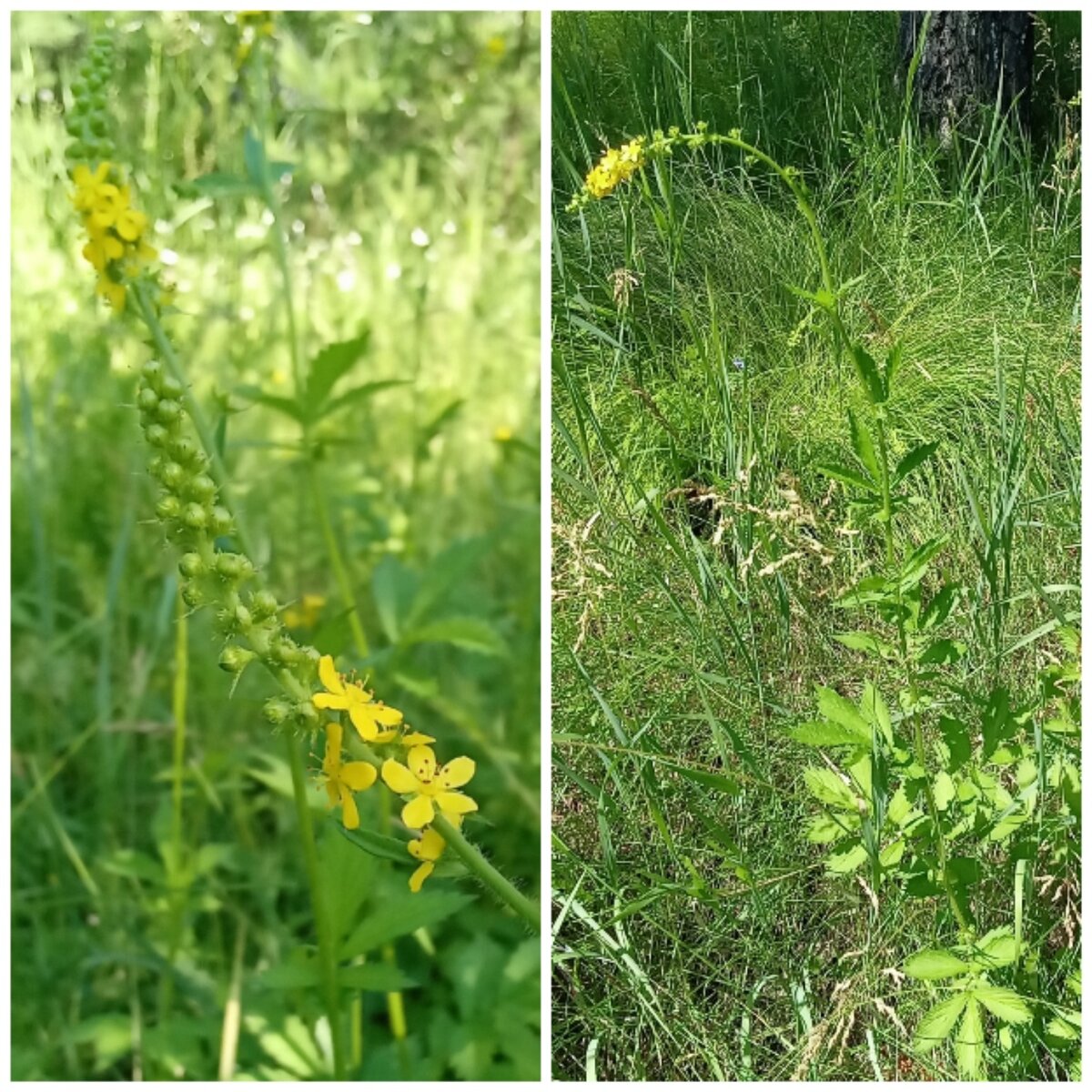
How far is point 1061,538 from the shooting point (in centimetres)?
138

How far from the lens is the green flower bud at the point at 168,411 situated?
79 centimetres

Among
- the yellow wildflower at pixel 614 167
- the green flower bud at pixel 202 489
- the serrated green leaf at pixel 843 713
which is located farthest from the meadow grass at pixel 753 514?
the green flower bud at pixel 202 489

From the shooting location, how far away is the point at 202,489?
0.79m

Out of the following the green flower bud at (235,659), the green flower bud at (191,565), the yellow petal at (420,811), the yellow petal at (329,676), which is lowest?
the yellow petal at (420,811)

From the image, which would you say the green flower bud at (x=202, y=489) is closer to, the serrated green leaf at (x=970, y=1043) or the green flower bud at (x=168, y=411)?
the green flower bud at (x=168, y=411)

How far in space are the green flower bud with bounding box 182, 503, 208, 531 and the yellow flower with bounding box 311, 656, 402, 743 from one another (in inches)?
5.6

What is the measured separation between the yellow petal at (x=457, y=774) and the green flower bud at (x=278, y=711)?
14 centimetres

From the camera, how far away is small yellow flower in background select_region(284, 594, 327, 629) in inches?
59.7

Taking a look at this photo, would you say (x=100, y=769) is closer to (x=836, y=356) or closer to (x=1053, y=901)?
(x=836, y=356)

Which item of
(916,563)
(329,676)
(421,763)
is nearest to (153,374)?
(329,676)

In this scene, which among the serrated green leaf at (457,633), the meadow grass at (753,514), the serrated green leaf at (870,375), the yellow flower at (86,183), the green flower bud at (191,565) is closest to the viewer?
the green flower bud at (191,565)

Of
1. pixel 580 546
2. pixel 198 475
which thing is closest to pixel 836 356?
pixel 580 546

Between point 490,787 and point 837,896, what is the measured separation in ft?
1.52

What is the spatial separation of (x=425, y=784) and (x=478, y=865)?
8 cm
